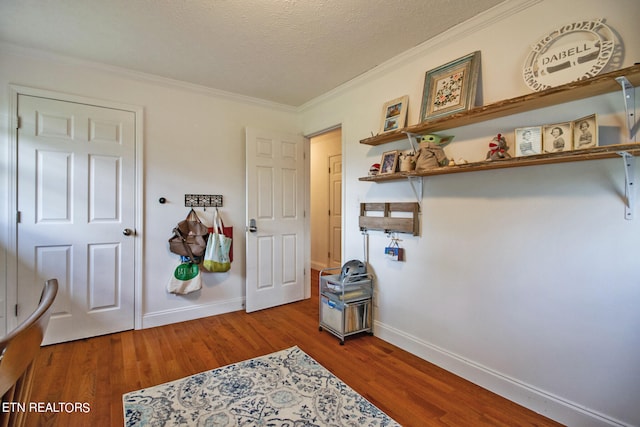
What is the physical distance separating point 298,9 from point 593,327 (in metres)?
2.47

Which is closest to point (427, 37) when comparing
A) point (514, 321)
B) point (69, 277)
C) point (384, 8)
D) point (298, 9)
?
point (384, 8)

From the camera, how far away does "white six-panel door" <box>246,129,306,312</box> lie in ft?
10.8

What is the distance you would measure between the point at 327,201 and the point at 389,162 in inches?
117

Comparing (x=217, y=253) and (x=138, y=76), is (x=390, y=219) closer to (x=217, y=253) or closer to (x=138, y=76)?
(x=217, y=253)

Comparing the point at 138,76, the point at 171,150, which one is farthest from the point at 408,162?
the point at 138,76

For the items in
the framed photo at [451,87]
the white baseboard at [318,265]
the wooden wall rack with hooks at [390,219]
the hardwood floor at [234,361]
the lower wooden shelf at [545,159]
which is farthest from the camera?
the white baseboard at [318,265]

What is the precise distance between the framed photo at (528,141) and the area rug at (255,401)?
1.67 meters

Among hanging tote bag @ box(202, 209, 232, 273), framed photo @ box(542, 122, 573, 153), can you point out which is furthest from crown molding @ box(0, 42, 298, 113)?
framed photo @ box(542, 122, 573, 153)

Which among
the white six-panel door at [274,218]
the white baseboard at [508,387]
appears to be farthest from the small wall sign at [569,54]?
the white six-panel door at [274,218]

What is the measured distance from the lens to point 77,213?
255cm

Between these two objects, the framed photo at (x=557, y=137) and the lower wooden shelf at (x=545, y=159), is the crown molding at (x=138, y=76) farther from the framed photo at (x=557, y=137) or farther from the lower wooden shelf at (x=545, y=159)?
the framed photo at (x=557, y=137)

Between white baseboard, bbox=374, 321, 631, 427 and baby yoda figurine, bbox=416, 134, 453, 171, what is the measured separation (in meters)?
1.36

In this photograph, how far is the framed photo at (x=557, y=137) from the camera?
1.50 metres

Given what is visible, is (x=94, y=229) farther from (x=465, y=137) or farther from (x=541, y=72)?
(x=541, y=72)
